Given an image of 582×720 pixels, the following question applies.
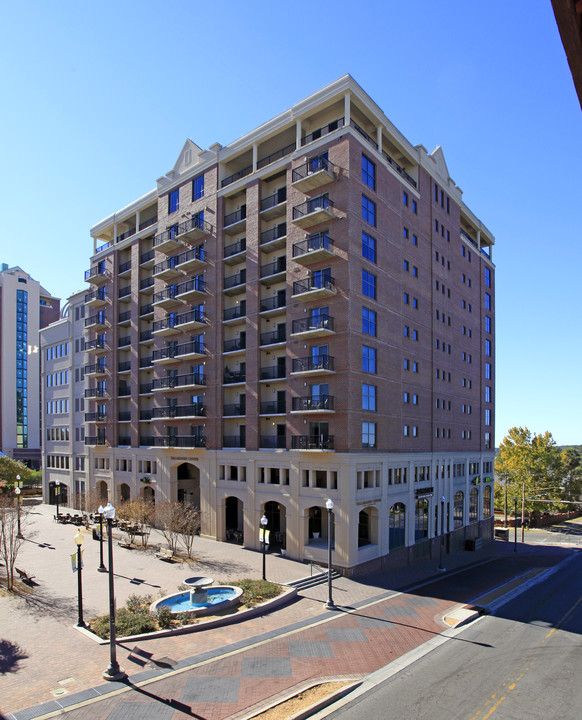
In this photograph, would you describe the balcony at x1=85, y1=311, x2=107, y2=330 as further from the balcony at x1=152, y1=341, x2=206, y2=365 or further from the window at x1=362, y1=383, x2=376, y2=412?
the window at x1=362, y1=383, x2=376, y2=412

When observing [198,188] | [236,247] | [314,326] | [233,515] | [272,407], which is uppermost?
[198,188]

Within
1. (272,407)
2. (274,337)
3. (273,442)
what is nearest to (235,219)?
(274,337)

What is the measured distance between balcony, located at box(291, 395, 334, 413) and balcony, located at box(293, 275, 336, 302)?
22.2 feet

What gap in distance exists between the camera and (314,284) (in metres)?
32.8

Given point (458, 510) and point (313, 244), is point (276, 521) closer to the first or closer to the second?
point (458, 510)

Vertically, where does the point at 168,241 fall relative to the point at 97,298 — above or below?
above

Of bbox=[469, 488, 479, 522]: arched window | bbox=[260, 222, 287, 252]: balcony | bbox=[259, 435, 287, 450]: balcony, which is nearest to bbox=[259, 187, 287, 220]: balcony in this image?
bbox=[260, 222, 287, 252]: balcony

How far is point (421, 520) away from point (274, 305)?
20894 millimetres

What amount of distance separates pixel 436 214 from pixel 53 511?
52.4 m

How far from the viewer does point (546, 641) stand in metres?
20.2

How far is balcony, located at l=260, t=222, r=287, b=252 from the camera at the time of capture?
35.5 m

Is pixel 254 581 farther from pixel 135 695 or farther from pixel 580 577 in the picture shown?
pixel 580 577

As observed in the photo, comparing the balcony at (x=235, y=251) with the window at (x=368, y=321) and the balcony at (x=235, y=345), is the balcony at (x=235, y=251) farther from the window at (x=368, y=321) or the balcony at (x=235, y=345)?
the window at (x=368, y=321)

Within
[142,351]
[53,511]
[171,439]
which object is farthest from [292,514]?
[53,511]
